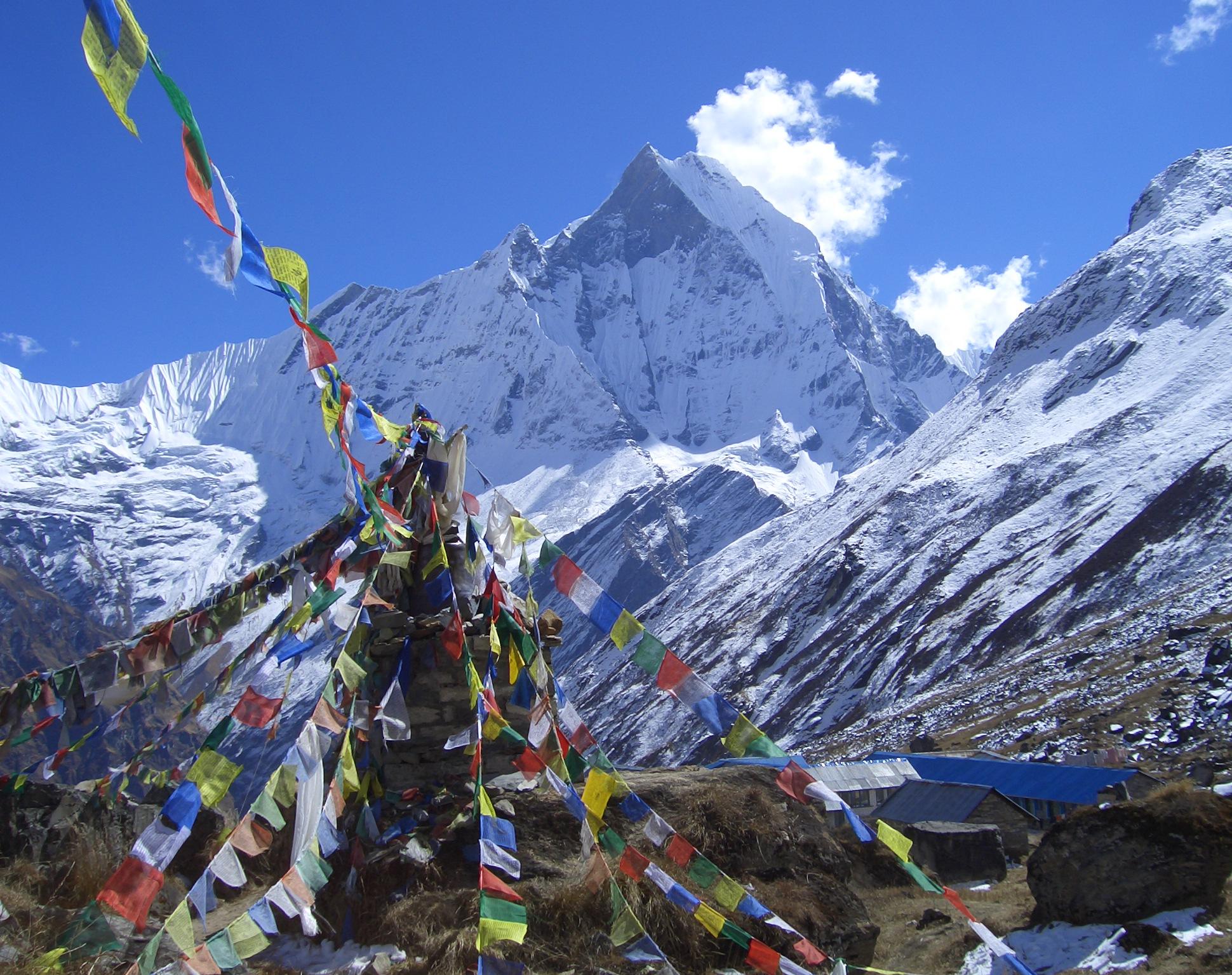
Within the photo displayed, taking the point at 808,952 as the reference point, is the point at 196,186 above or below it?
above

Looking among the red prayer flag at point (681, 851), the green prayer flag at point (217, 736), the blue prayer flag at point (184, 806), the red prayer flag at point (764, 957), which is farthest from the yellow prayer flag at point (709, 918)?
the green prayer flag at point (217, 736)

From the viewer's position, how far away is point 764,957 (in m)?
7.08

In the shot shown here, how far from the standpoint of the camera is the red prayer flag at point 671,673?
27.3 feet

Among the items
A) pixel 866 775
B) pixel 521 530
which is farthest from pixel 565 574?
pixel 866 775

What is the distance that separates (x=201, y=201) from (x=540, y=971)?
5.86m

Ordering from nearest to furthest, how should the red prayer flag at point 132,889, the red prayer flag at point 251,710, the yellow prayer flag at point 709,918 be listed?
the red prayer flag at point 132,889 < the yellow prayer flag at point 709,918 < the red prayer flag at point 251,710

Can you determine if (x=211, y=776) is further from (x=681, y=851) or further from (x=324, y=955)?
(x=681, y=851)

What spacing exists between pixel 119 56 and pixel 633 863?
652 cm

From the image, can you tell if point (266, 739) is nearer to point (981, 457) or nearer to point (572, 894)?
point (572, 894)

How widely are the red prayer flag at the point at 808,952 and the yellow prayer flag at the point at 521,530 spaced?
445 cm

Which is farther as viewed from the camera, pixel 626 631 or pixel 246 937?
pixel 626 631

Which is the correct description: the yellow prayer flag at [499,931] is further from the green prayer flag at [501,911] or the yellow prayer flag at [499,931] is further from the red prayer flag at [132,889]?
the red prayer flag at [132,889]

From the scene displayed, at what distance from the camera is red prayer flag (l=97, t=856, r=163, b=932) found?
6.17 metres

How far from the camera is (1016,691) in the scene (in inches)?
2484
